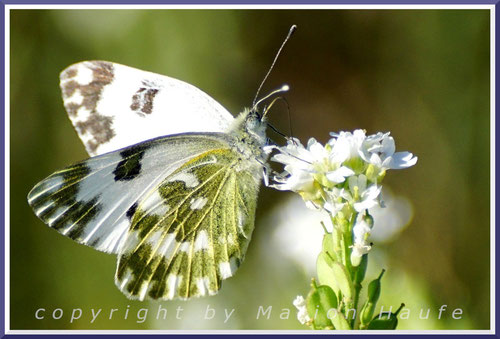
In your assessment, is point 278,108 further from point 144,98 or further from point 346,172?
point 346,172

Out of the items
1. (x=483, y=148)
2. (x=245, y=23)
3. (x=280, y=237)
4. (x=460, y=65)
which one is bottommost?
(x=280, y=237)

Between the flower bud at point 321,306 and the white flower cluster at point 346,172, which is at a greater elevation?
the white flower cluster at point 346,172

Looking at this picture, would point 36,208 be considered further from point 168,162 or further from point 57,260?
point 57,260

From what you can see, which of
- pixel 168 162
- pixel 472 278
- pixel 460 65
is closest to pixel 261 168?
pixel 168 162

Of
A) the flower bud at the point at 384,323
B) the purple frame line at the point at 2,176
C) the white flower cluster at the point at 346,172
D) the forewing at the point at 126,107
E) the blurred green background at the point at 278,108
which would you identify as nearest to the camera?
the flower bud at the point at 384,323

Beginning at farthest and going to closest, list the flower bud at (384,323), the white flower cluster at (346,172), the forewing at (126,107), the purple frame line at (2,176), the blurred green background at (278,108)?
the blurred green background at (278,108) < the forewing at (126,107) < the purple frame line at (2,176) < the white flower cluster at (346,172) < the flower bud at (384,323)

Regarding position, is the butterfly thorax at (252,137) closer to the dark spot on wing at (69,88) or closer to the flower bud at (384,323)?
the dark spot on wing at (69,88)

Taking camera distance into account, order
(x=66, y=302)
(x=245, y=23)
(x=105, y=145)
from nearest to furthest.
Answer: (x=105, y=145) < (x=66, y=302) < (x=245, y=23)

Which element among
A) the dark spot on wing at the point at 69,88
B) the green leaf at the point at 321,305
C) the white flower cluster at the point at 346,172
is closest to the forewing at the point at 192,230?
the white flower cluster at the point at 346,172
